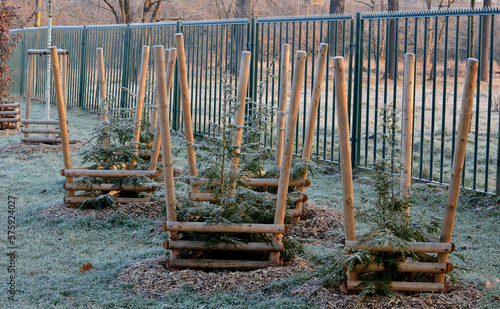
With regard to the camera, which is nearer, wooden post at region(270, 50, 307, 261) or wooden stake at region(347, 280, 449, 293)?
wooden stake at region(347, 280, 449, 293)

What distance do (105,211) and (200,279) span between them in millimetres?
2287

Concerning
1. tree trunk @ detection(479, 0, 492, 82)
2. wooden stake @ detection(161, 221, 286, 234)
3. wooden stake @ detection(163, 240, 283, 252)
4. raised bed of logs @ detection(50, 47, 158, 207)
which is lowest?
wooden stake @ detection(163, 240, 283, 252)

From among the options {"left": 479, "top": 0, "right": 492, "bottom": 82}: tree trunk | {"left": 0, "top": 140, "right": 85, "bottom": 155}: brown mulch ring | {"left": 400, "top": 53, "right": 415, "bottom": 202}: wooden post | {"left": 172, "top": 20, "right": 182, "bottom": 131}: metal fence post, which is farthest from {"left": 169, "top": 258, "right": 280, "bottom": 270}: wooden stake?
{"left": 172, "top": 20, "right": 182, "bottom": 131}: metal fence post

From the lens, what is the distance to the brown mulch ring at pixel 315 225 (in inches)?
195

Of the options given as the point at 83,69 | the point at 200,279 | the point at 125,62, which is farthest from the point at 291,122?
the point at 83,69

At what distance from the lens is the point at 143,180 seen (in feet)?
18.6

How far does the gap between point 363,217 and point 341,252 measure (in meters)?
0.28

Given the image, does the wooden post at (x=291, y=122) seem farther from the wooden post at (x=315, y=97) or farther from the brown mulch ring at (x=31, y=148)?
the brown mulch ring at (x=31, y=148)

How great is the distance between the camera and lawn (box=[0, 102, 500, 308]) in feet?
11.4

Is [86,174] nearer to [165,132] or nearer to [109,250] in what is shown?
[109,250]

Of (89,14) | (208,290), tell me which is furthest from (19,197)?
(89,14)

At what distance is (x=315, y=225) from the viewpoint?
17.1 ft

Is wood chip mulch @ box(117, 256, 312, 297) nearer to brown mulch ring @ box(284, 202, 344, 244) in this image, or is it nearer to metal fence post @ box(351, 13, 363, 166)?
brown mulch ring @ box(284, 202, 344, 244)

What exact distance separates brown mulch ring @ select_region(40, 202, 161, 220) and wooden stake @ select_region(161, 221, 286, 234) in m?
1.83
